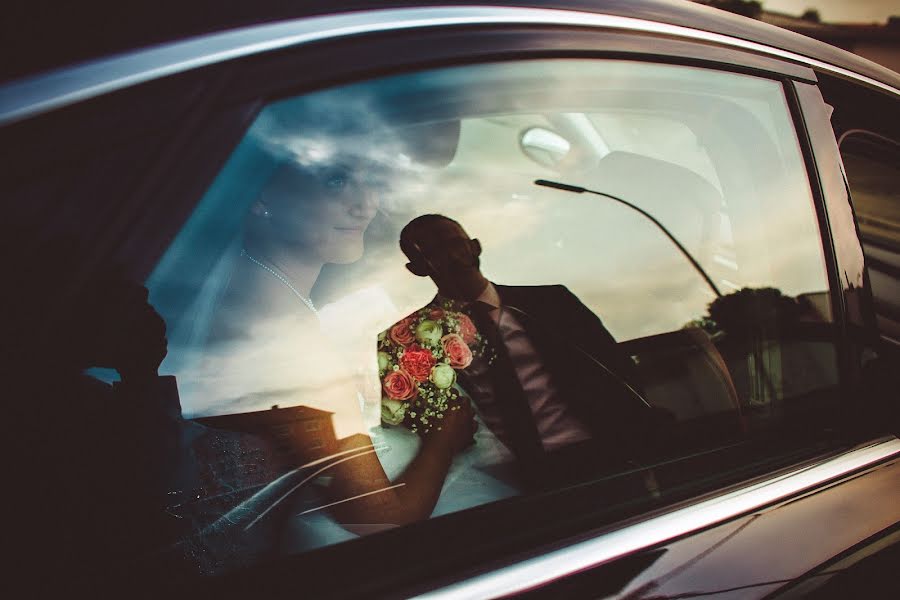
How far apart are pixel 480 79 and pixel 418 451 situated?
0.74m

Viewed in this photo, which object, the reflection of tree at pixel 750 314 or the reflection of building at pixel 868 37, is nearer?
the reflection of tree at pixel 750 314

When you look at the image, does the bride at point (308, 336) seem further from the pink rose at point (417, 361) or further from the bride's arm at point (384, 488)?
the pink rose at point (417, 361)

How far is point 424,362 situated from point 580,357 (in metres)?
0.41

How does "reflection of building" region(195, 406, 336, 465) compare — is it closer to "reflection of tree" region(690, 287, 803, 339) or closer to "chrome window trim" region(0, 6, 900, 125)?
"chrome window trim" region(0, 6, 900, 125)

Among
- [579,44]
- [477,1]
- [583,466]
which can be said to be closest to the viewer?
[477,1]

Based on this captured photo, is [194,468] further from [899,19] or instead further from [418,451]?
[899,19]

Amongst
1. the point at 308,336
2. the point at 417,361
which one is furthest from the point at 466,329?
the point at 308,336

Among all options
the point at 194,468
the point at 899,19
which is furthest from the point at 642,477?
the point at 899,19

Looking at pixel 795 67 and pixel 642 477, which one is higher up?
pixel 795 67

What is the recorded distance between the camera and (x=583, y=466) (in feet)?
3.59

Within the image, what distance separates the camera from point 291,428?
884 mm

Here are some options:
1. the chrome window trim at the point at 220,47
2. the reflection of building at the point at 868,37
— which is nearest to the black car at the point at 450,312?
the chrome window trim at the point at 220,47

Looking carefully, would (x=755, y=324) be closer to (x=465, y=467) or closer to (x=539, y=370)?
(x=539, y=370)

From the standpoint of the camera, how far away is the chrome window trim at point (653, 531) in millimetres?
815
